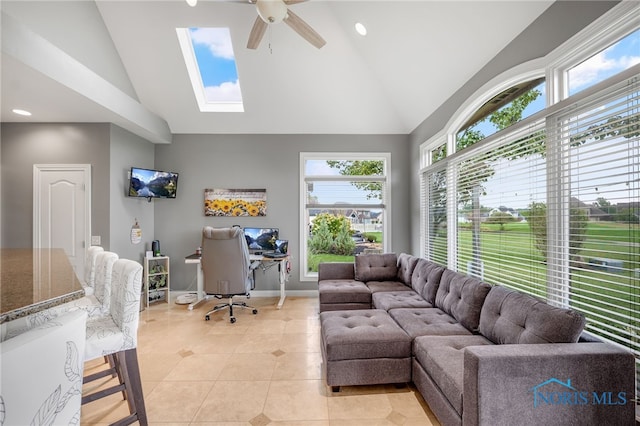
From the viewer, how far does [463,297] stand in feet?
7.99

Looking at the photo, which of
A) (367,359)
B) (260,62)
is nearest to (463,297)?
(367,359)

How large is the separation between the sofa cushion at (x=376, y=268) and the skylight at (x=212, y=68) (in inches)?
127

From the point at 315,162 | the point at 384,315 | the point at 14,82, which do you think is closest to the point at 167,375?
the point at 384,315

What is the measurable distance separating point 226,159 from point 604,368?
5008 mm

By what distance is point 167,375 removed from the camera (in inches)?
96.2

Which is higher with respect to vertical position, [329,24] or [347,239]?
[329,24]

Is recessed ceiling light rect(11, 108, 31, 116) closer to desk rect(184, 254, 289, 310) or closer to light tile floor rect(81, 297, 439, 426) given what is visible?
desk rect(184, 254, 289, 310)

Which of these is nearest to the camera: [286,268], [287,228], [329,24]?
[329,24]

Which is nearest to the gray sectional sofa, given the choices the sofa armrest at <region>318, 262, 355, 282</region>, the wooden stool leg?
the sofa armrest at <region>318, 262, 355, 282</region>

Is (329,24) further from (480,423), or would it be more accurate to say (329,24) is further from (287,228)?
(480,423)

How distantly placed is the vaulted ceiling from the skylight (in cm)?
16

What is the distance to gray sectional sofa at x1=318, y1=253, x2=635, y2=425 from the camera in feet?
4.55

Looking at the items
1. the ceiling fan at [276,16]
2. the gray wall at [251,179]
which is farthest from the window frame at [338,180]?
the ceiling fan at [276,16]

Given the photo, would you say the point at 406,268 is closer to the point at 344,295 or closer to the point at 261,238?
the point at 344,295
